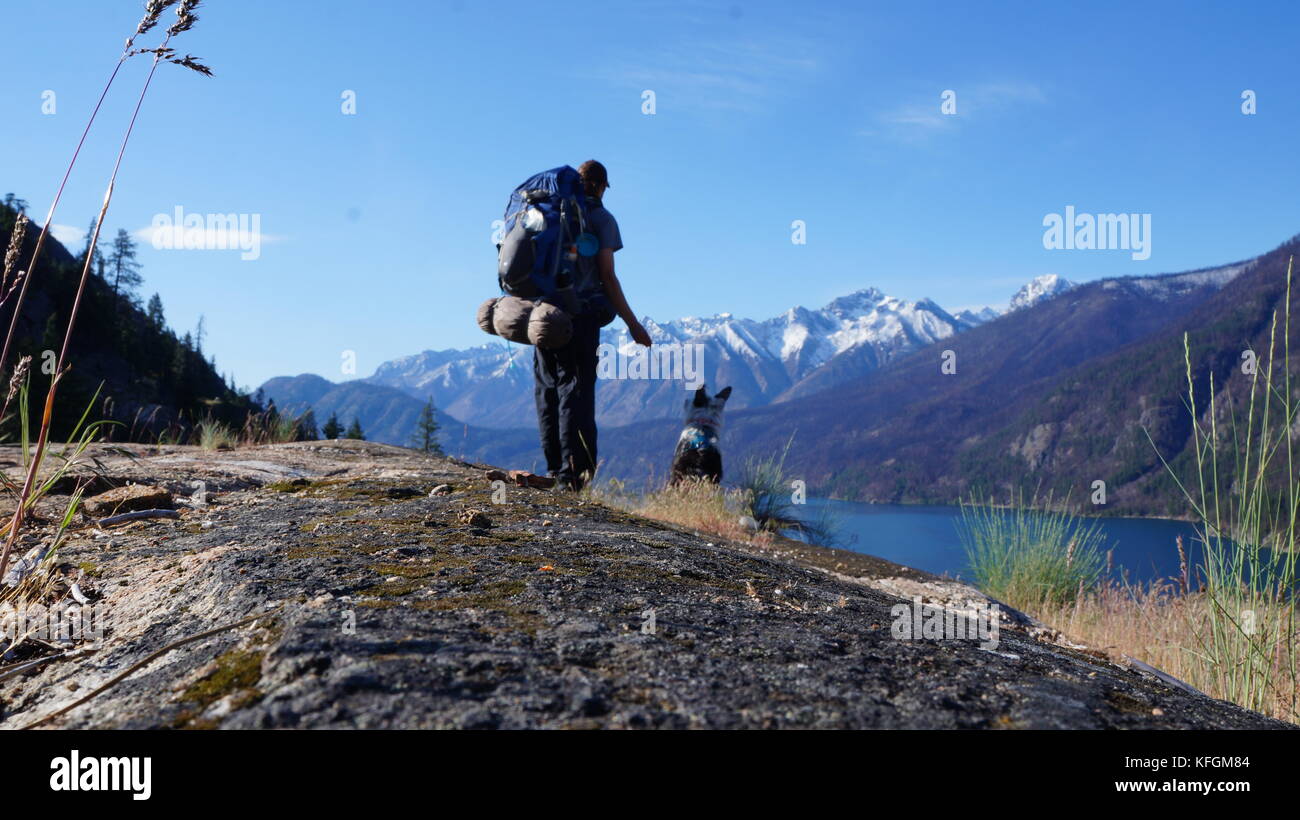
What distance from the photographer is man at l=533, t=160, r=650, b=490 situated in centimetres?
556

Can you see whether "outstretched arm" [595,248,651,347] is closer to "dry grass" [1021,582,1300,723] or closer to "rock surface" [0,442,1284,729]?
"rock surface" [0,442,1284,729]

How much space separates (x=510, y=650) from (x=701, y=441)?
787cm

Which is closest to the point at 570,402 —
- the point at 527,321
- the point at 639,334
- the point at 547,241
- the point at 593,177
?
the point at 527,321

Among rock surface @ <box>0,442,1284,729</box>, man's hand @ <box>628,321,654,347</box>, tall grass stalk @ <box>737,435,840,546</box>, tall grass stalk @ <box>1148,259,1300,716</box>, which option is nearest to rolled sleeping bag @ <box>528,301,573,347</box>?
man's hand @ <box>628,321,654,347</box>

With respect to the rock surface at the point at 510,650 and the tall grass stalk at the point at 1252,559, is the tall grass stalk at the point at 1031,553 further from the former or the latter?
the rock surface at the point at 510,650

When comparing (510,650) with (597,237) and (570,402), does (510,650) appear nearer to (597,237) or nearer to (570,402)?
(570,402)

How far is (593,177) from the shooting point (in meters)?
5.81

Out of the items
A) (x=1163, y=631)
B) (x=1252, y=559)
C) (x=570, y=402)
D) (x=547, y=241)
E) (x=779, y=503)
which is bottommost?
(x=1163, y=631)

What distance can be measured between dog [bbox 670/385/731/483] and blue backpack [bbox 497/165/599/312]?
3754 millimetres

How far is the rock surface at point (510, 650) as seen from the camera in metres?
1.25

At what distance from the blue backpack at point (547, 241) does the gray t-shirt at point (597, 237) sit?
0.04 meters
